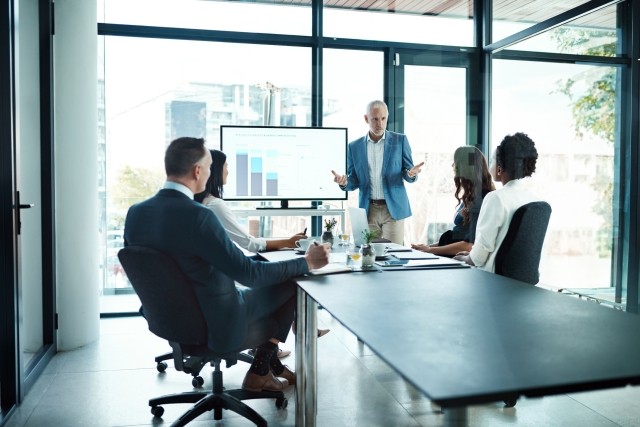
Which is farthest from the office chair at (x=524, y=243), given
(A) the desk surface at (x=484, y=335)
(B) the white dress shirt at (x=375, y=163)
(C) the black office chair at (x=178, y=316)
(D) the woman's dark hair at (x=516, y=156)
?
(B) the white dress shirt at (x=375, y=163)

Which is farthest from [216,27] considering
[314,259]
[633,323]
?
[633,323]

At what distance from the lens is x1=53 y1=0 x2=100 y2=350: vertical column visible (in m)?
3.82

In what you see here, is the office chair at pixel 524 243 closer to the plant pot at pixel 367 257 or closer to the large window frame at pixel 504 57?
the plant pot at pixel 367 257

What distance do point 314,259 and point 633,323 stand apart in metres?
1.16

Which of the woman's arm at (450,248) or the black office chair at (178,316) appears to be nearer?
the black office chair at (178,316)

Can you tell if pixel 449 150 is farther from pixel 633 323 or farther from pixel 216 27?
pixel 633 323

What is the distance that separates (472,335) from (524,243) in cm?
129

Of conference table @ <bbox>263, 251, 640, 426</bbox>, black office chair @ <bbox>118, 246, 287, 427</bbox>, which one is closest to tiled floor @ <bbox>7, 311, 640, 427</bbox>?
black office chair @ <bbox>118, 246, 287, 427</bbox>

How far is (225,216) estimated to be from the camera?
311 cm

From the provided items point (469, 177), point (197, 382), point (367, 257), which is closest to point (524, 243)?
point (367, 257)

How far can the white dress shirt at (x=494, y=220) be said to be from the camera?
105 inches

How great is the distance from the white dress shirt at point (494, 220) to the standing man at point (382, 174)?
1709 millimetres

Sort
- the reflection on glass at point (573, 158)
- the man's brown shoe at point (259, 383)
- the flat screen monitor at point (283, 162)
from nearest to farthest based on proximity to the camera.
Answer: the man's brown shoe at point (259, 383)
the reflection on glass at point (573, 158)
the flat screen monitor at point (283, 162)

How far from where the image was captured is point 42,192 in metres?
3.72
